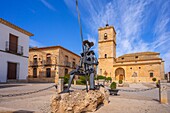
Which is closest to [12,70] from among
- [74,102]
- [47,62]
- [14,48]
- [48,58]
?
[14,48]

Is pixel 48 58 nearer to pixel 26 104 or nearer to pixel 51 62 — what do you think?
pixel 51 62

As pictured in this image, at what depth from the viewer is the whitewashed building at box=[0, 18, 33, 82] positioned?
51.9 ft

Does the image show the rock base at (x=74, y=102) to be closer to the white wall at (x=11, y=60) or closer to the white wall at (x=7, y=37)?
the white wall at (x=11, y=60)

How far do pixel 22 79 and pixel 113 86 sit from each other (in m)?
14.9

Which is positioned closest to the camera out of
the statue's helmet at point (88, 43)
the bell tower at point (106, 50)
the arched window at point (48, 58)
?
the statue's helmet at point (88, 43)

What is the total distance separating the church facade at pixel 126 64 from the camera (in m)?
34.2

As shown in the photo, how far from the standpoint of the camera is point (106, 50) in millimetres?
38031

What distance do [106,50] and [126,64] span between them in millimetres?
7082

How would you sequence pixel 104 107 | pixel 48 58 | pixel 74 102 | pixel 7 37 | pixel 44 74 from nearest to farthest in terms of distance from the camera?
pixel 74 102 < pixel 104 107 < pixel 7 37 < pixel 44 74 < pixel 48 58

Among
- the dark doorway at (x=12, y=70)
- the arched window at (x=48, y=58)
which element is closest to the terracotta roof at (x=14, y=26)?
the dark doorway at (x=12, y=70)

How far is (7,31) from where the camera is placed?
654 inches

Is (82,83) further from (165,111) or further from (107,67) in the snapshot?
(107,67)

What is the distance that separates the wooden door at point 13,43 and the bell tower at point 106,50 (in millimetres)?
25098

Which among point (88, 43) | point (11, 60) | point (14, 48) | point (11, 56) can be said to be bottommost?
point (11, 60)
